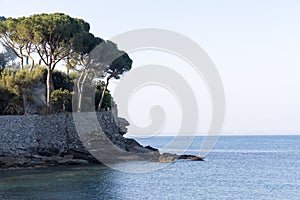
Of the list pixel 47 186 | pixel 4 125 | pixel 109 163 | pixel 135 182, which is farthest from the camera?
pixel 109 163

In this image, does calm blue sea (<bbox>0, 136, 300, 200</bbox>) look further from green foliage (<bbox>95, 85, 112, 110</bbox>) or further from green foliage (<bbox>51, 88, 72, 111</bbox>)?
green foliage (<bbox>95, 85, 112, 110</bbox>)

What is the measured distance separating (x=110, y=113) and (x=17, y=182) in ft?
59.5

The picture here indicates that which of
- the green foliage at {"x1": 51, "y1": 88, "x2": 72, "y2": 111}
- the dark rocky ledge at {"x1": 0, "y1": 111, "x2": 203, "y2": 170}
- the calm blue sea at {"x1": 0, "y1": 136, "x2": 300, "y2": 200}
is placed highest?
the green foliage at {"x1": 51, "y1": 88, "x2": 72, "y2": 111}

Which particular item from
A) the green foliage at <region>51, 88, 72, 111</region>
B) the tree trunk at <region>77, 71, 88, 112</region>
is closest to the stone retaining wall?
the green foliage at <region>51, 88, 72, 111</region>

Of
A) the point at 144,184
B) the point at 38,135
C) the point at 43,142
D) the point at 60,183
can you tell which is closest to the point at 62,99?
the point at 38,135

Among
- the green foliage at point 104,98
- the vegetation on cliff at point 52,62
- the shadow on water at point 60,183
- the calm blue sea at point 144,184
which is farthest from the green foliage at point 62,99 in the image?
the shadow on water at point 60,183

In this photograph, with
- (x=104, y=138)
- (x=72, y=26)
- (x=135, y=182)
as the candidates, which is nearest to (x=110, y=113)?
(x=104, y=138)

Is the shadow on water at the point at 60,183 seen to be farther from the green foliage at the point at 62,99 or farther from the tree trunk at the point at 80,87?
the tree trunk at the point at 80,87

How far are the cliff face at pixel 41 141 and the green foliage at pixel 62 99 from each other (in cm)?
148

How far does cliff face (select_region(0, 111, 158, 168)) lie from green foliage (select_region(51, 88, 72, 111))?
1483mm

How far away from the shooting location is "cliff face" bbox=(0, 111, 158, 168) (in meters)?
34.6

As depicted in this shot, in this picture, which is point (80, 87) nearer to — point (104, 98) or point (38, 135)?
point (104, 98)

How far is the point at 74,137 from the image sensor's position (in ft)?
129

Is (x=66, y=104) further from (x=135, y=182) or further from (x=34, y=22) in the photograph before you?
(x=135, y=182)
